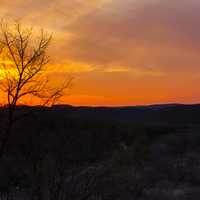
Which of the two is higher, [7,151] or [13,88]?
[13,88]

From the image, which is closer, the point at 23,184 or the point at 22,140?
the point at 23,184

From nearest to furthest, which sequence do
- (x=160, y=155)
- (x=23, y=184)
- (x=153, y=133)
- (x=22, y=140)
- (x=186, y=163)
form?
1. (x=23, y=184)
2. (x=22, y=140)
3. (x=186, y=163)
4. (x=160, y=155)
5. (x=153, y=133)

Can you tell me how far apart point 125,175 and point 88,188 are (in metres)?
20.4

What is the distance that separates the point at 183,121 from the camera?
115 m

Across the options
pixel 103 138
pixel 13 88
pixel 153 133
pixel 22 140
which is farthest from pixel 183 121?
pixel 13 88

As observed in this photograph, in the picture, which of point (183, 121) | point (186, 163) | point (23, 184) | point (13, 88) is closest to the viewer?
point (13, 88)

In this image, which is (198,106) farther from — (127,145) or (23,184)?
(23,184)

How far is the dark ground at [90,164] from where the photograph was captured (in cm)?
1619

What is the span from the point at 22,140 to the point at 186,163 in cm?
1319

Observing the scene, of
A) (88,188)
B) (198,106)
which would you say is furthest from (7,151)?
(198,106)

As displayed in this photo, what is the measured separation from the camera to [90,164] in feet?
73.7

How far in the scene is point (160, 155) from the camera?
56469 millimetres

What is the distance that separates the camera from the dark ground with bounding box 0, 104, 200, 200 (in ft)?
53.1

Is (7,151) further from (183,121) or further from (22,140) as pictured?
(183,121)
